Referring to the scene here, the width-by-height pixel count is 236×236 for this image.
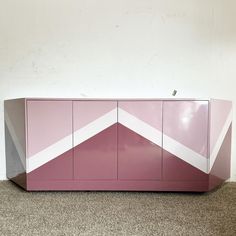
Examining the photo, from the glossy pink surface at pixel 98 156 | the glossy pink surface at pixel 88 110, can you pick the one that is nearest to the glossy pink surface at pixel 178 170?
the glossy pink surface at pixel 98 156

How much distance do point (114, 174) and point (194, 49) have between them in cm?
130

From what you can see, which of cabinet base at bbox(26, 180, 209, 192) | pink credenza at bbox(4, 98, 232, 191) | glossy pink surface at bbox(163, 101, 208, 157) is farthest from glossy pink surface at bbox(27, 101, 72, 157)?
glossy pink surface at bbox(163, 101, 208, 157)

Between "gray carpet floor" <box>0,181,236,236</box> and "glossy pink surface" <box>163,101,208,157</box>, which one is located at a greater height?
"glossy pink surface" <box>163,101,208,157</box>


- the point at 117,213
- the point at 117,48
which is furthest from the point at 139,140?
the point at 117,48

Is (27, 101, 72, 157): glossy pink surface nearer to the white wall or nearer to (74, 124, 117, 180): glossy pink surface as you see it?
(74, 124, 117, 180): glossy pink surface

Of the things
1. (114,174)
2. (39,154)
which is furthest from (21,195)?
(114,174)

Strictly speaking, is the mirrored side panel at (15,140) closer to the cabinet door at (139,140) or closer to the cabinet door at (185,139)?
the cabinet door at (139,140)

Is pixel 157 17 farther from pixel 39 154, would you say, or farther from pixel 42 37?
pixel 39 154

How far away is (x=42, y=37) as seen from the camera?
7.98ft

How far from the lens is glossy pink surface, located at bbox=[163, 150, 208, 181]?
79.5 inches

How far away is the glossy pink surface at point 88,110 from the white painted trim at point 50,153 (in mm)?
127

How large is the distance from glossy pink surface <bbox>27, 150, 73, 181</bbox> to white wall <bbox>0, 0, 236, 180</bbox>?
633mm

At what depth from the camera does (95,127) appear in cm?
204

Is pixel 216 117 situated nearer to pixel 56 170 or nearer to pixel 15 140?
pixel 56 170
